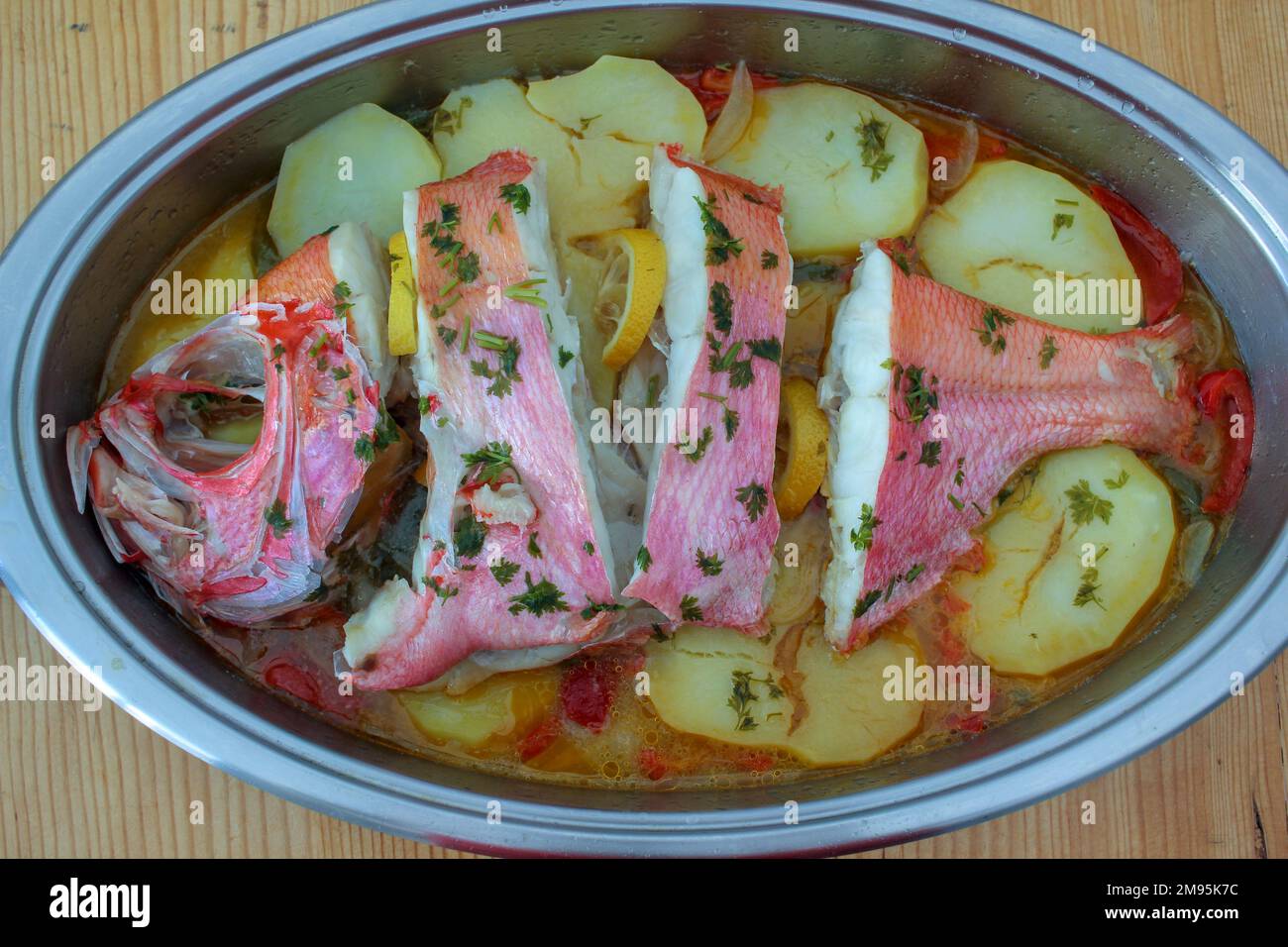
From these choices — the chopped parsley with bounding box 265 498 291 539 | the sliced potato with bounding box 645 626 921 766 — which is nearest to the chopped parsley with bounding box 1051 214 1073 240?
the sliced potato with bounding box 645 626 921 766

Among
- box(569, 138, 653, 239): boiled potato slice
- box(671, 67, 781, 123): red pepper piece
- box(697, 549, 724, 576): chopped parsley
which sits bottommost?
box(697, 549, 724, 576): chopped parsley

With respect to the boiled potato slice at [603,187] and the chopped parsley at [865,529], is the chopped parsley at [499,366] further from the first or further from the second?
the chopped parsley at [865,529]

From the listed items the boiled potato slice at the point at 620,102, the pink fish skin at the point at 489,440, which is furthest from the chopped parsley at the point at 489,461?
the boiled potato slice at the point at 620,102

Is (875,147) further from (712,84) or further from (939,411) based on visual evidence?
(939,411)

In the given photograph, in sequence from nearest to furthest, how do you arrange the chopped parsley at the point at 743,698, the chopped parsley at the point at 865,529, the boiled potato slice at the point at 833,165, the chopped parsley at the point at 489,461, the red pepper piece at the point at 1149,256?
the chopped parsley at the point at 489,461
the chopped parsley at the point at 865,529
the chopped parsley at the point at 743,698
the boiled potato slice at the point at 833,165
the red pepper piece at the point at 1149,256

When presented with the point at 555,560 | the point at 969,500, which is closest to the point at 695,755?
the point at 555,560

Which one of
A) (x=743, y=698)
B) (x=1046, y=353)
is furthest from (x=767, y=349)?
(x=743, y=698)

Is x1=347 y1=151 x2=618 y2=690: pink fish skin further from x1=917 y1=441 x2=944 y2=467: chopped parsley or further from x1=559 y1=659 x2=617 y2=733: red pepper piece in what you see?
x1=917 y1=441 x2=944 y2=467: chopped parsley
